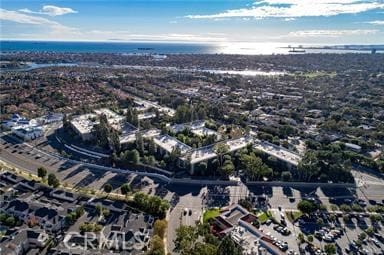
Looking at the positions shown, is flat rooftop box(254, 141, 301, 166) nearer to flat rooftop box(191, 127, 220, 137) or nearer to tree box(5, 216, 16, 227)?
flat rooftop box(191, 127, 220, 137)

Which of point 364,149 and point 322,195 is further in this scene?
point 364,149

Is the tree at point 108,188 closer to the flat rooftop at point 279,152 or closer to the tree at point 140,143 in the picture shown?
the tree at point 140,143

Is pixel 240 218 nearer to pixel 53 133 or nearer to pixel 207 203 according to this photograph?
pixel 207 203

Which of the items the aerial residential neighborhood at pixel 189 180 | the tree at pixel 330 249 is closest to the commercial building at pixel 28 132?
the aerial residential neighborhood at pixel 189 180

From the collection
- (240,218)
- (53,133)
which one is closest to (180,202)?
(240,218)

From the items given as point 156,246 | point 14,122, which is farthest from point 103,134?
point 156,246

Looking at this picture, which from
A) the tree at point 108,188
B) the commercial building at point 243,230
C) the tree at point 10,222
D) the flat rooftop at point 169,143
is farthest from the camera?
the flat rooftop at point 169,143

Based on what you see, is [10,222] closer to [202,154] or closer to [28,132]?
[202,154]
